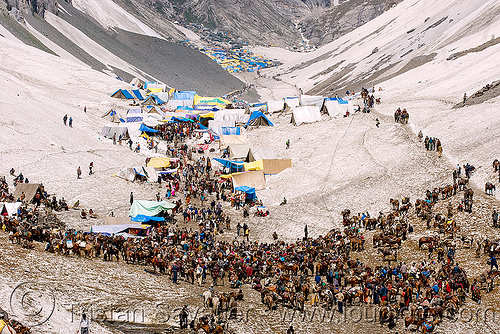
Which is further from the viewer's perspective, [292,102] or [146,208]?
[292,102]

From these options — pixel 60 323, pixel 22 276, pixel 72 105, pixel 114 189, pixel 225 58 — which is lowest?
pixel 60 323

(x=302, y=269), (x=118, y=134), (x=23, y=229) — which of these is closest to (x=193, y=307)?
(x=302, y=269)

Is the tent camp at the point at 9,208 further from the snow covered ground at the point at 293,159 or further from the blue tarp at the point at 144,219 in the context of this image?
the blue tarp at the point at 144,219

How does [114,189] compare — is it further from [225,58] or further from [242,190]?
Answer: [225,58]

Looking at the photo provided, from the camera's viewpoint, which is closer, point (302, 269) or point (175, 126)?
point (302, 269)

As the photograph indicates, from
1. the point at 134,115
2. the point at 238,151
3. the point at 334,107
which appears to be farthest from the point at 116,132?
the point at 334,107

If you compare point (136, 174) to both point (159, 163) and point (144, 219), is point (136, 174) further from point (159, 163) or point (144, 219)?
point (144, 219)
